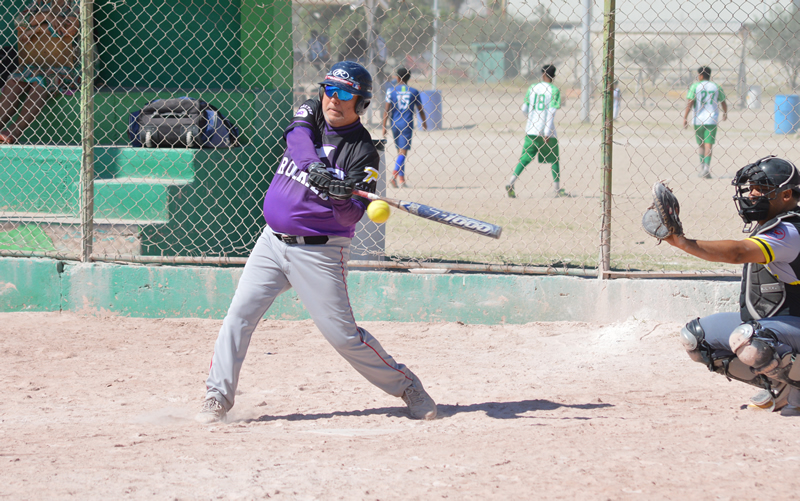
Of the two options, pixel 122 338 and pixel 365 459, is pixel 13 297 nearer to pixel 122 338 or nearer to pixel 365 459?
pixel 122 338

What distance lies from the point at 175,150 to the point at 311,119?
305cm

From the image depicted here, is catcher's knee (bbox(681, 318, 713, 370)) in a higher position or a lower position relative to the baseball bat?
lower

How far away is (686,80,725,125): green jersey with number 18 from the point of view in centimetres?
1193

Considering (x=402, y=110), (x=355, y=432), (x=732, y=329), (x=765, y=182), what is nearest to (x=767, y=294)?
(x=732, y=329)

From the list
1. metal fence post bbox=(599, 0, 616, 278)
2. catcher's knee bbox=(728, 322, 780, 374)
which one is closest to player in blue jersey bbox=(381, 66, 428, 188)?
metal fence post bbox=(599, 0, 616, 278)

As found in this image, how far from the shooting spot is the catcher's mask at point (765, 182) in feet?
11.5

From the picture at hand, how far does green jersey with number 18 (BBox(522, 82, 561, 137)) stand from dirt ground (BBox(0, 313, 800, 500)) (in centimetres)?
554

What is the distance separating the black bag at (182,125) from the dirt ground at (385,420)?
1.55 meters

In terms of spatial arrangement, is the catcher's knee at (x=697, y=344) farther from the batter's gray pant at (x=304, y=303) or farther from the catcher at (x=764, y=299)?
the batter's gray pant at (x=304, y=303)

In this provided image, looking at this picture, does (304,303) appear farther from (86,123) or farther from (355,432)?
(86,123)

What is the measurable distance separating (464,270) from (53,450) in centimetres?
336

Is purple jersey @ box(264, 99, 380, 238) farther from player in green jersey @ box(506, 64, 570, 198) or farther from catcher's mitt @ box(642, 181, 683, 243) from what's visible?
player in green jersey @ box(506, 64, 570, 198)

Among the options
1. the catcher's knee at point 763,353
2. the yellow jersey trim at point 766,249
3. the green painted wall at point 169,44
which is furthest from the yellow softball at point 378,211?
the green painted wall at point 169,44

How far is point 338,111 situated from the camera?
353 centimetres
